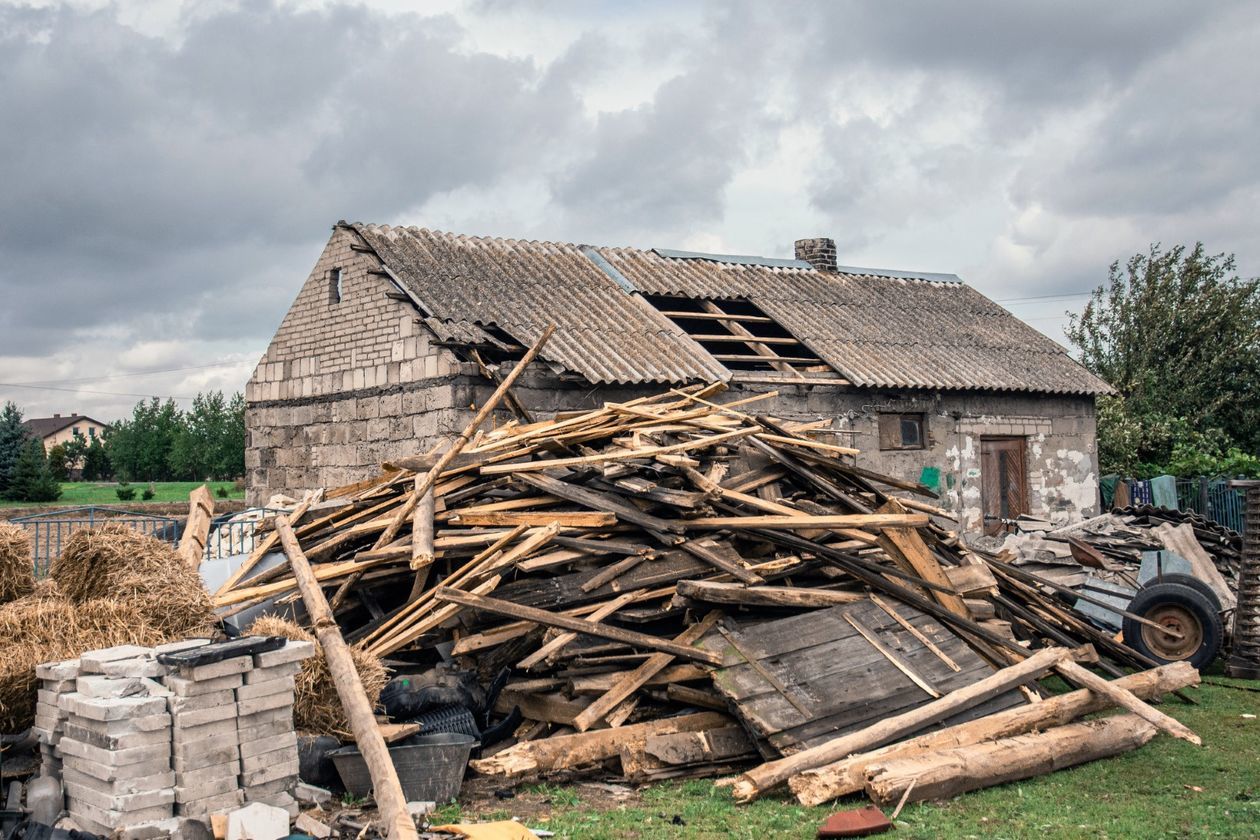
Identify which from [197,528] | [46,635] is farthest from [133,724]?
[197,528]

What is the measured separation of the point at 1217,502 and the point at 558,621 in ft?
60.8

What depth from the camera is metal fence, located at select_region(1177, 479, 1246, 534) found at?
21047 mm

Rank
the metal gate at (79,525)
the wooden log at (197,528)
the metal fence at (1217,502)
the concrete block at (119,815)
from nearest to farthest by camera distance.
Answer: the concrete block at (119,815) < the metal gate at (79,525) < the wooden log at (197,528) < the metal fence at (1217,502)

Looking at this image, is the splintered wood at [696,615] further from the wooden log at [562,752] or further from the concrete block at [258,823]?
the concrete block at [258,823]

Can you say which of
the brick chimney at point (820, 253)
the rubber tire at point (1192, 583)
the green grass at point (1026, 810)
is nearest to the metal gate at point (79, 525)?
the green grass at point (1026, 810)

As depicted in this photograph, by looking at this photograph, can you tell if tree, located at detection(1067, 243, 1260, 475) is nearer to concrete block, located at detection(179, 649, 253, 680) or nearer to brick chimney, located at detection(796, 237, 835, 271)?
brick chimney, located at detection(796, 237, 835, 271)

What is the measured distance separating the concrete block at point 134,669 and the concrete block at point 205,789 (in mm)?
588

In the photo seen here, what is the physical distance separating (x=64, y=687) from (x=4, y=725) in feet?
2.50

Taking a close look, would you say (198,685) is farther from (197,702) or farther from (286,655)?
(286,655)

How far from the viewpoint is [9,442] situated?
44938mm

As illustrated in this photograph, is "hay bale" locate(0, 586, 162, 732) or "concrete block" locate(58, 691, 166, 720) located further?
"hay bale" locate(0, 586, 162, 732)

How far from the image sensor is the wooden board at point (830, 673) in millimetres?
7098

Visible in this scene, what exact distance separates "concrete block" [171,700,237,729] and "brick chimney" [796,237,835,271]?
60.0 ft

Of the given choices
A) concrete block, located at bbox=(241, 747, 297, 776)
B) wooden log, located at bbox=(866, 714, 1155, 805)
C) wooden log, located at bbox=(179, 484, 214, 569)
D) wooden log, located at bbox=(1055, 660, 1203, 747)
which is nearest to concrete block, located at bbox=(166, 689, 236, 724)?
concrete block, located at bbox=(241, 747, 297, 776)
